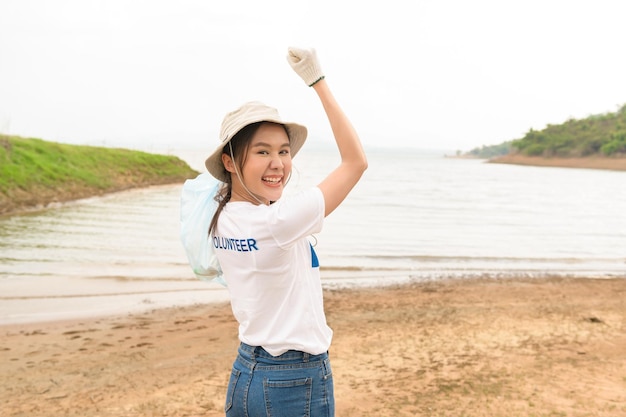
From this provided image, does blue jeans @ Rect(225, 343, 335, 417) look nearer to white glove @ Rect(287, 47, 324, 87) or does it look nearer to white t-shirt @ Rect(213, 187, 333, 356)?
white t-shirt @ Rect(213, 187, 333, 356)

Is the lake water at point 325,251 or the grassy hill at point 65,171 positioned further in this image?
the grassy hill at point 65,171

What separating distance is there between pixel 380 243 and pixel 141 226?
22.7 ft

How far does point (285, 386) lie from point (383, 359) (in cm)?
394

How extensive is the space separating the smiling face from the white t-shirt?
68 mm

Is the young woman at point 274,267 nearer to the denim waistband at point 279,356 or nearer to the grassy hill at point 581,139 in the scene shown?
the denim waistband at point 279,356

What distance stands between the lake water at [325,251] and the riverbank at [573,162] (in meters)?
58.7

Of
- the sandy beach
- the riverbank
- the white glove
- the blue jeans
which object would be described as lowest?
the riverbank

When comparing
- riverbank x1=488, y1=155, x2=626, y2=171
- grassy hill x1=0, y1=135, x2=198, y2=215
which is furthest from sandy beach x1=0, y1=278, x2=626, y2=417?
riverbank x1=488, y1=155, x2=626, y2=171

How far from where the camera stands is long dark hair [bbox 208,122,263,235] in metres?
1.74

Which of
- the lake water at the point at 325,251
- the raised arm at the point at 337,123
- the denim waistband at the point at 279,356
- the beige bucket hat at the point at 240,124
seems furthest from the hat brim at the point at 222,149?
the lake water at the point at 325,251

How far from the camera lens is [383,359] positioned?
543 centimetres

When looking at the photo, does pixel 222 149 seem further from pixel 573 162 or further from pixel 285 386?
pixel 573 162

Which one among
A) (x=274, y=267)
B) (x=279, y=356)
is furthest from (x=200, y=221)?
(x=279, y=356)

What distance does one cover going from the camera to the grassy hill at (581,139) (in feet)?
249
